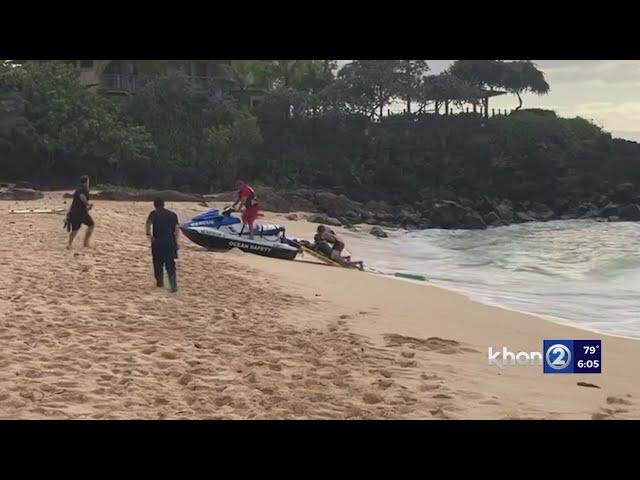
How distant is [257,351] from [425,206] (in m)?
31.4

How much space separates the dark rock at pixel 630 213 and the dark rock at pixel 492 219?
8356mm

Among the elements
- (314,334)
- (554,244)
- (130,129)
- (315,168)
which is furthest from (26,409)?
(315,168)

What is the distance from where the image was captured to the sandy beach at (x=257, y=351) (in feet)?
14.7

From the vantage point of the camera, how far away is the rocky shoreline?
27.5m

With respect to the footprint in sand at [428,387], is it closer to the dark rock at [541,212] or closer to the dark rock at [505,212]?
the dark rock at [505,212]

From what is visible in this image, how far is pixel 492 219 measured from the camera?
34.8 m

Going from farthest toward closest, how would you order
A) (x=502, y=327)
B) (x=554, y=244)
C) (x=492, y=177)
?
(x=492, y=177) → (x=554, y=244) → (x=502, y=327)

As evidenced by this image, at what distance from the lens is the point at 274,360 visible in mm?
5688

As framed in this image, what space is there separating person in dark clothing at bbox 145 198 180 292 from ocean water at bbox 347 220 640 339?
5794 millimetres

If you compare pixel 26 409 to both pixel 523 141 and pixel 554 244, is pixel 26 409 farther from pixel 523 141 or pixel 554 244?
pixel 523 141

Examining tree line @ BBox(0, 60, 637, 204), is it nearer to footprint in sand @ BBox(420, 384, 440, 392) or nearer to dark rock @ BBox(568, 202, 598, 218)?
dark rock @ BBox(568, 202, 598, 218)

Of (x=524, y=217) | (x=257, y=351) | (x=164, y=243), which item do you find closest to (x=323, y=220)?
(x=524, y=217)

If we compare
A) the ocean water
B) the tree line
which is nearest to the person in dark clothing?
the ocean water
